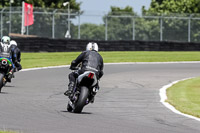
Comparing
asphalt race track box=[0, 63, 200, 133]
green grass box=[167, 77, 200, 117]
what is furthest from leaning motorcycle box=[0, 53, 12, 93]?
green grass box=[167, 77, 200, 117]

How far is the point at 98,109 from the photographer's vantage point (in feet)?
41.3

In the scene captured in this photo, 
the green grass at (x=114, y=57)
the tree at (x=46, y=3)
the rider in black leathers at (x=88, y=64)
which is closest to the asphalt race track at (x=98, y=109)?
the rider in black leathers at (x=88, y=64)

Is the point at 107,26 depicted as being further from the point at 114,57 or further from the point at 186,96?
the point at 186,96

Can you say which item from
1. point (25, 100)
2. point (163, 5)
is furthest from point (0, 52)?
point (163, 5)

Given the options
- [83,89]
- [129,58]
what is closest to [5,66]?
[83,89]

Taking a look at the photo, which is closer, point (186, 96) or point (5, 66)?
point (186, 96)

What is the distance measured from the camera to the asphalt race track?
9461 mm

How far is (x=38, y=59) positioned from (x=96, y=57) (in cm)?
2058

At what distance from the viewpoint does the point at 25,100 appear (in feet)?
46.2

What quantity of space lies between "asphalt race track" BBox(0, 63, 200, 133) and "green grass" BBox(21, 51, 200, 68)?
8.03 metres

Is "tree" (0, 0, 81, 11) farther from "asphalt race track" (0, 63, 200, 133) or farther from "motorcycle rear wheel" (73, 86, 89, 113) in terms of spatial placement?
"motorcycle rear wheel" (73, 86, 89, 113)

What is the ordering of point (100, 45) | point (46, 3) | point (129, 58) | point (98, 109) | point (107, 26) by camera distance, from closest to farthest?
point (98, 109) → point (129, 58) → point (100, 45) → point (107, 26) → point (46, 3)

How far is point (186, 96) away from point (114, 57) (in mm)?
18867

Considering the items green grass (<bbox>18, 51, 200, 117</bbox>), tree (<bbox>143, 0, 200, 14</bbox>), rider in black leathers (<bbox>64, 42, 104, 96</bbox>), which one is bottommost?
green grass (<bbox>18, 51, 200, 117</bbox>)
